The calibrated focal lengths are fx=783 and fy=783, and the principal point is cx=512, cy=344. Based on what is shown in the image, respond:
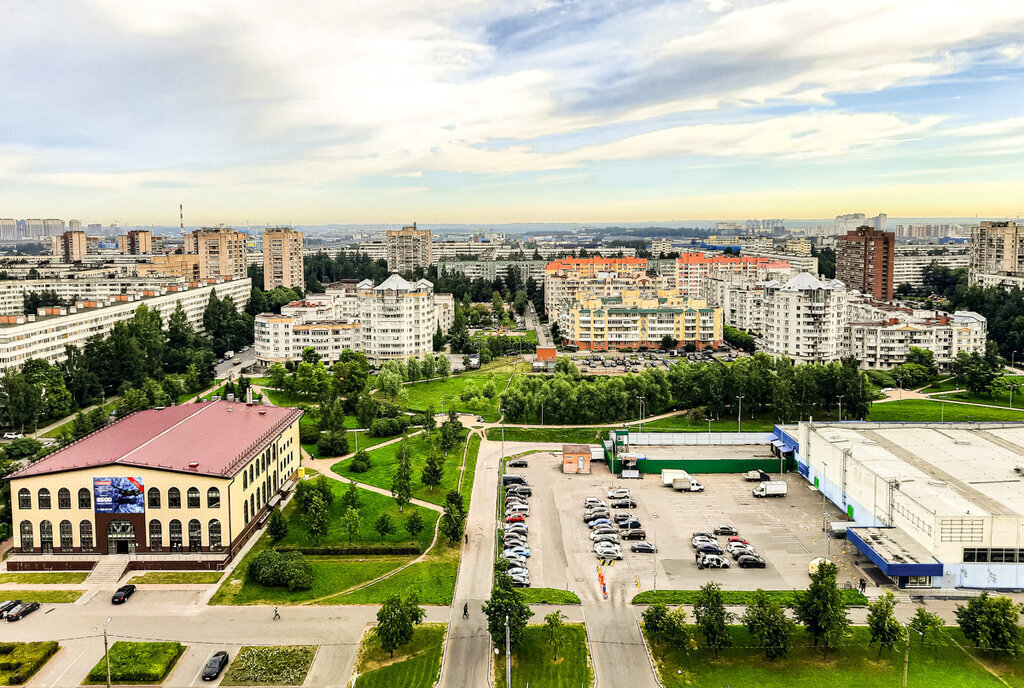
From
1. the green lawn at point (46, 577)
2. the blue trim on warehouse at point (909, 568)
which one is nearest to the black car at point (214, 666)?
the green lawn at point (46, 577)

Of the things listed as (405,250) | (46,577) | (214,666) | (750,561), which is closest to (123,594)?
(46,577)

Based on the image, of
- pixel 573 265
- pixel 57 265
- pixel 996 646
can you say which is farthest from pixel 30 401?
pixel 57 265

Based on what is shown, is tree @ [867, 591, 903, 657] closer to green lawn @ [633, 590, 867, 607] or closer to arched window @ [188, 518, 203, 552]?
green lawn @ [633, 590, 867, 607]

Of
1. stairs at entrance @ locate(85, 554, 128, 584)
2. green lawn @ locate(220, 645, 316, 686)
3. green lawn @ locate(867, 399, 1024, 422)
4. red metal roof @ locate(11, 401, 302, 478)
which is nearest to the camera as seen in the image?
green lawn @ locate(220, 645, 316, 686)

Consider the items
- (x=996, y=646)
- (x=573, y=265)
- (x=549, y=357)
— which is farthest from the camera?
(x=573, y=265)

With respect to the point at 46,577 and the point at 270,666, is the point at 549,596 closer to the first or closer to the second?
the point at 270,666

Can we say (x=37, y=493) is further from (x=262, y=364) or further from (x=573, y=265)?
(x=573, y=265)

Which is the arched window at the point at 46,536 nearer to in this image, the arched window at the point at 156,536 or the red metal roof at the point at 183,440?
the red metal roof at the point at 183,440

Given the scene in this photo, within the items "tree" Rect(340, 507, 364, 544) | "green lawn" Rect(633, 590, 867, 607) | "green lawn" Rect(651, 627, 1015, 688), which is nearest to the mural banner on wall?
"tree" Rect(340, 507, 364, 544)
